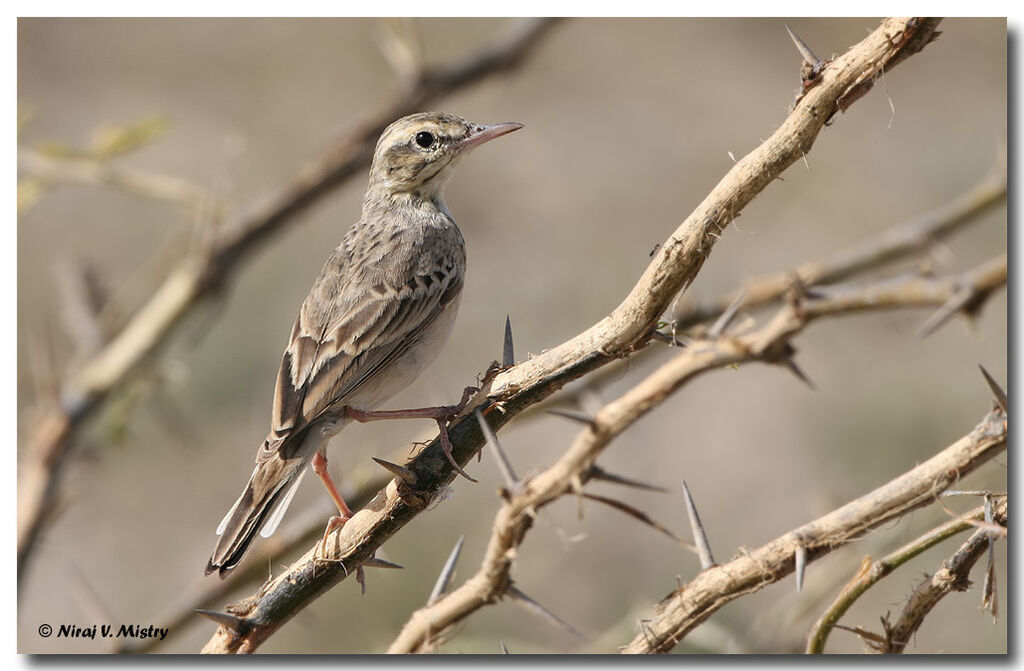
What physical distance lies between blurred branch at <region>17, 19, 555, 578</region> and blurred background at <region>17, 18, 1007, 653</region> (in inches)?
7.1

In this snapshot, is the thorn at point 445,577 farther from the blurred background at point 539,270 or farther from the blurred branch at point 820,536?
the blurred background at point 539,270

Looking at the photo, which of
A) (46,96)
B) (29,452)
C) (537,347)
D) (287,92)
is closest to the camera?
(29,452)

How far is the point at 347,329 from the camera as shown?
10.9 ft

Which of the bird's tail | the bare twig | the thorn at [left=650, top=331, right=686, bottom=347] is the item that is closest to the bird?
the bird's tail

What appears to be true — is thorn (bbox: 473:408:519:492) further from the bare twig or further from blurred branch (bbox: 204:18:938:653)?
the bare twig

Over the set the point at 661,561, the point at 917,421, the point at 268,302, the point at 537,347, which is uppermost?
the point at 268,302

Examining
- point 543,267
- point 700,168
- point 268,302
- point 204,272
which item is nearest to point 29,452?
point 204,272

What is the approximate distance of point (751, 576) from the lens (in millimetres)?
2100

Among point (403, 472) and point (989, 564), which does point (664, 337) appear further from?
point (989, 564)

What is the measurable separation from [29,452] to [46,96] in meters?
1.88

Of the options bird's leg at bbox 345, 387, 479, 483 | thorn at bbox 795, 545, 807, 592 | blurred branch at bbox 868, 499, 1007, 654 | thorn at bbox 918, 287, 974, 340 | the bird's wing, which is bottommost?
blurred branch at bbox 868, 499, 1007, 654

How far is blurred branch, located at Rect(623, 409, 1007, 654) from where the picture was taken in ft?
6.15
